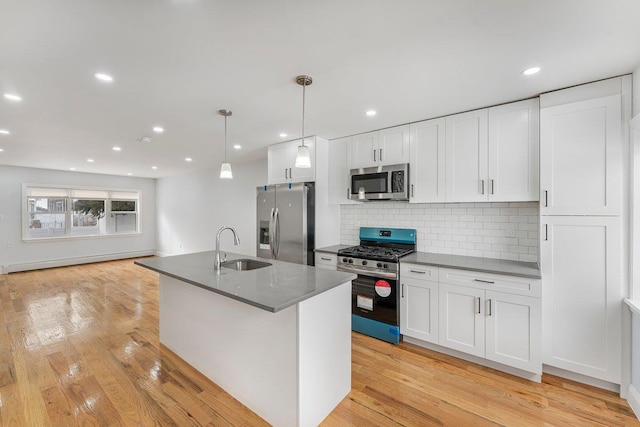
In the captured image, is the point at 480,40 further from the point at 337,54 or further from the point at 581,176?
Result: the point at 581,176

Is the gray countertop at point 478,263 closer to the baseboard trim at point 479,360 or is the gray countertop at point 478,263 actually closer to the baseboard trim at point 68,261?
the baseboard trim at point 479,360

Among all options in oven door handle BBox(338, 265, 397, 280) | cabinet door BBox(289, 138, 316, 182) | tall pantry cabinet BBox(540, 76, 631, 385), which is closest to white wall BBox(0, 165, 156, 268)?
cabinet door BBox(289, 138, 316, 182)

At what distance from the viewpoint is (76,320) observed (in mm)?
3623

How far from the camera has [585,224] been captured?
2229 mm

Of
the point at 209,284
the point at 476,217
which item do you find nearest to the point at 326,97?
the point at 209,284

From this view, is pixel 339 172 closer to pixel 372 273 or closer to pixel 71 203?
pixel 372 273

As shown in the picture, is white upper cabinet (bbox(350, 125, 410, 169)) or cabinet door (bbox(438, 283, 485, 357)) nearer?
cabinet door (bbox(438, 283, 485, 357))

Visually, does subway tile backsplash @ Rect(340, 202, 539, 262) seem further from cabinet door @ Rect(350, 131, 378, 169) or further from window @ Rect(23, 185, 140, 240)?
window @ Rect(23, 185, 140, 240)

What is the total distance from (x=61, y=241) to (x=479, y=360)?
9.20 m

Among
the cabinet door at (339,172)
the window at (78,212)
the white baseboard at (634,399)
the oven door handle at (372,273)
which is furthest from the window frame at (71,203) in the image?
the white baseboard at (634,399)

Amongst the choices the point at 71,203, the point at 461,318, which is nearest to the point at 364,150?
the point at 461,318

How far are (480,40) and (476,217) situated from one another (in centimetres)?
196

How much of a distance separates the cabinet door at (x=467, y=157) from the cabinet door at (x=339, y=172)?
126cm

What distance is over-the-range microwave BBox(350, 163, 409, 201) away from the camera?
10.6 feet
